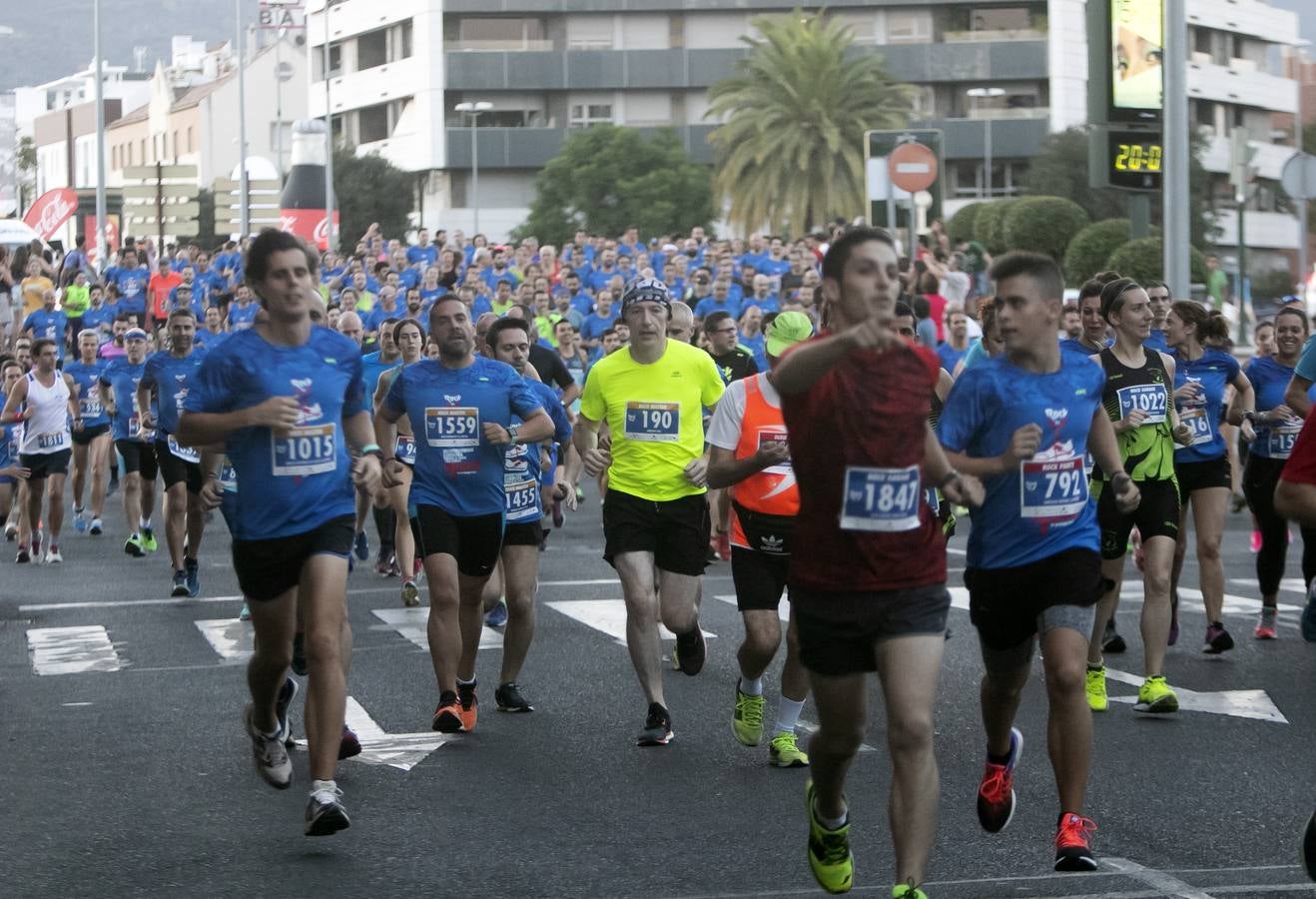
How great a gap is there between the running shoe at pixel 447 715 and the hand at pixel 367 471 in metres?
2.14

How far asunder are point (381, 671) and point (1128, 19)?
1305cm

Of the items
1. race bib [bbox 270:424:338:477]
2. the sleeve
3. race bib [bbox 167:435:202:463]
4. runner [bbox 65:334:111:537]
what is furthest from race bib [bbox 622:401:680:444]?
runner [bbox 65:334:111:537]

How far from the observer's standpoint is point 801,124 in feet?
235

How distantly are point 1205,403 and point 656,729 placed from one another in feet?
13.5

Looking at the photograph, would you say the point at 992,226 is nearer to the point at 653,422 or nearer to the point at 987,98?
the point at 987,98

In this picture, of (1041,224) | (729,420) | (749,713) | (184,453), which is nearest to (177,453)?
(184,453)

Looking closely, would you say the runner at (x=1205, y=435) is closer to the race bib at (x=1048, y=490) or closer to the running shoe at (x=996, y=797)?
the race bib at (x=1048, y=490)

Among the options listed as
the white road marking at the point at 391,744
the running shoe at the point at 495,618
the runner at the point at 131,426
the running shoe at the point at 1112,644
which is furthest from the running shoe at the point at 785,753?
the runner at the point at 131,426

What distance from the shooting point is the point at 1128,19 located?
73.2 feet

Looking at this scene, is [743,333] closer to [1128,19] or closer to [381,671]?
[1128,19]

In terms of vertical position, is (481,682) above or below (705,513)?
below

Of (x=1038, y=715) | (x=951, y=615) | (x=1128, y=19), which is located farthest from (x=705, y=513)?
(x=1128, y=19)

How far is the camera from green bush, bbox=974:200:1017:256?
6013cm

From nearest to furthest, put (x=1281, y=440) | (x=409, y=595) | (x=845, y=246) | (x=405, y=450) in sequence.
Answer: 1. (x=845, y=246)
2. (x=1281, y=440)
3. (x=409, y=595)
4. (x=405, y=450)
